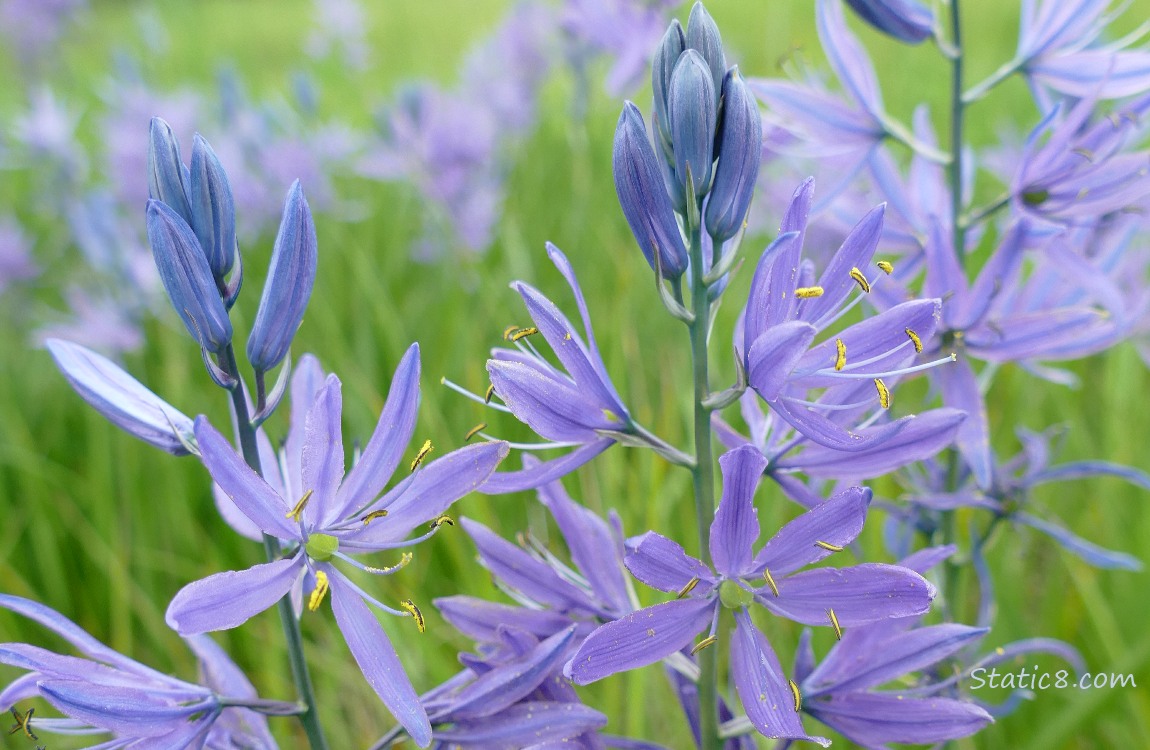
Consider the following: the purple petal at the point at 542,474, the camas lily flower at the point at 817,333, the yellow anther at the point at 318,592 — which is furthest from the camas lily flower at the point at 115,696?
the camas lily flower at the point at 817,333

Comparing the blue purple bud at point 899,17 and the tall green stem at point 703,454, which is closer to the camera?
the tall green stem at point 703,454

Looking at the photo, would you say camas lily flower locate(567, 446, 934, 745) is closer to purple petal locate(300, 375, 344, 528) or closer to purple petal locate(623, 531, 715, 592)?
purple petal locate(623, 531, 715, 592)

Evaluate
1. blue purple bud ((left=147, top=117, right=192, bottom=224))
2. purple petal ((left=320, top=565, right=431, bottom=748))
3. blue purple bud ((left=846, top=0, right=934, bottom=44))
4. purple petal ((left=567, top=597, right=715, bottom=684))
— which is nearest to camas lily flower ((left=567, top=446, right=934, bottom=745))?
purple petal ((left=567, top=597, right=715, bottom=684))

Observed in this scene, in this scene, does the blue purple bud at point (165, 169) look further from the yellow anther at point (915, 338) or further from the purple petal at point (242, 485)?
the yellow anther at point (915, 338)

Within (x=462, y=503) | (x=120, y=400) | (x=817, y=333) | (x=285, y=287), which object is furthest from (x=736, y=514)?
(x=462, y=503)

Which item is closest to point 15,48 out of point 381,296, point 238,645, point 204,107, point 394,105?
point 204,107
